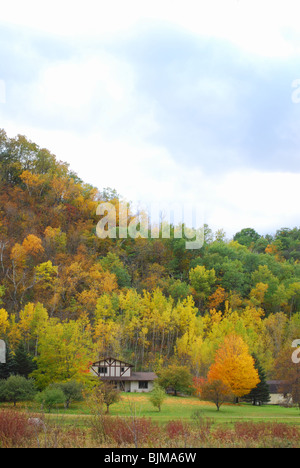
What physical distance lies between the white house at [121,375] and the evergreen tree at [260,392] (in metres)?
9.68

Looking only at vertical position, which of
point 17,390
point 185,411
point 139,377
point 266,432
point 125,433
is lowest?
point 139,377

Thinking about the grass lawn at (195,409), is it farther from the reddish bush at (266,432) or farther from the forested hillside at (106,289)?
the reddish bush at (266,432)

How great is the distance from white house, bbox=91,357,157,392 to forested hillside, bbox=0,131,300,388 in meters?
1.73

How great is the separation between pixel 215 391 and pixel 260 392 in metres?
9.43

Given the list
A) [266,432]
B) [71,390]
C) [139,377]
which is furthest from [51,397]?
[139,377]

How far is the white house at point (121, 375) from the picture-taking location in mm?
45156

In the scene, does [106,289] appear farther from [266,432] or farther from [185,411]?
[266,432]

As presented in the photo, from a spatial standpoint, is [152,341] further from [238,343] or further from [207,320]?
[238,343]

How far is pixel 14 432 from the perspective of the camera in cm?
1583

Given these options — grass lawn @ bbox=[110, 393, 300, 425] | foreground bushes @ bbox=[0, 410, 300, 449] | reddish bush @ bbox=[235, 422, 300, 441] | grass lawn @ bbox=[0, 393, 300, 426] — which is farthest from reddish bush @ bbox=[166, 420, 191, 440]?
grass lawn @ bbox=[110, 393, 300, 425]

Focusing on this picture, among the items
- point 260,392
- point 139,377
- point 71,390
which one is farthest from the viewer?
point 139,377

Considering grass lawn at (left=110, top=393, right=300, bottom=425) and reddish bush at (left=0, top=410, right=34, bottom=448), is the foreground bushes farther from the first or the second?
grass lawn at (left=110, top=393, right=300, bottom=425)

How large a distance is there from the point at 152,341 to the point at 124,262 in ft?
49.2

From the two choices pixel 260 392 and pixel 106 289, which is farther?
pixel 106 289
